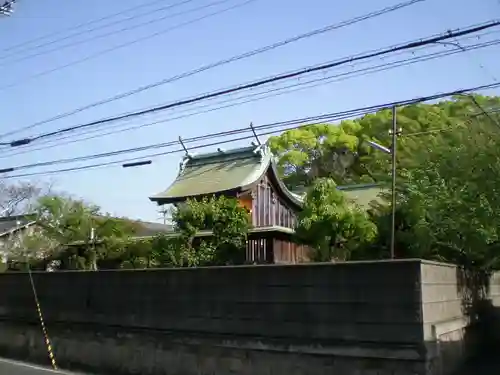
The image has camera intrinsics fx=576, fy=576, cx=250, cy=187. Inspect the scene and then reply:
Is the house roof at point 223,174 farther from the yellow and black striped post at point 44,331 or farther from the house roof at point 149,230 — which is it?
the yellow and black striped post at point 44,331

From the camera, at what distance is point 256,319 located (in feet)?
35.3

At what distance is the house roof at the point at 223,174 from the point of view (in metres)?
26.5

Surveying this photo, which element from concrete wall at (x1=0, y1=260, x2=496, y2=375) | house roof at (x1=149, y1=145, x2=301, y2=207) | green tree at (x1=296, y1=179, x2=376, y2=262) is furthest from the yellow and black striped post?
house roof at (x1=149, y1=145, x2=301, y2=207)

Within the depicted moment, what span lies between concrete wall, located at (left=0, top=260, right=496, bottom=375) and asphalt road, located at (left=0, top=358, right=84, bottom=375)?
1.53 feet

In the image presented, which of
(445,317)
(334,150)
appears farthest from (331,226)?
(334,150)

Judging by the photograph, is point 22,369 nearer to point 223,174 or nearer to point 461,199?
point 461,199

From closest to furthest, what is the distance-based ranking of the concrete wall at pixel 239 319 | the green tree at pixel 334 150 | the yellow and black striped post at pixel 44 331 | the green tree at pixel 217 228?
the concrete wall at pixel 239 319
the yellow and black striped post at pixel 44 331
the green tree at pixel 217 228
the green tree at pixel 334 150

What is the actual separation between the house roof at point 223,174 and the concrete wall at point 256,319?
11.9 meters

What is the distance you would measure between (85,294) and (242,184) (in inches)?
475

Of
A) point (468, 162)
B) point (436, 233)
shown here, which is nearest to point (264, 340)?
point (436, 233)

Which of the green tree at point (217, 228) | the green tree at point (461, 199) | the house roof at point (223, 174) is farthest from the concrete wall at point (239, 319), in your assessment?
the house roof at point (223, 174)

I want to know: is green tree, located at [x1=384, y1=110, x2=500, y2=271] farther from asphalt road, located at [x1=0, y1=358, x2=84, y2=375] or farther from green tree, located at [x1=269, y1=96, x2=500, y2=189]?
green tree, located at [x1=269, y1=96, x2=500, y2=189]

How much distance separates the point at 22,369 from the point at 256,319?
6.93 m

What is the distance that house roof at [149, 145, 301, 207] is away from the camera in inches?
1045
